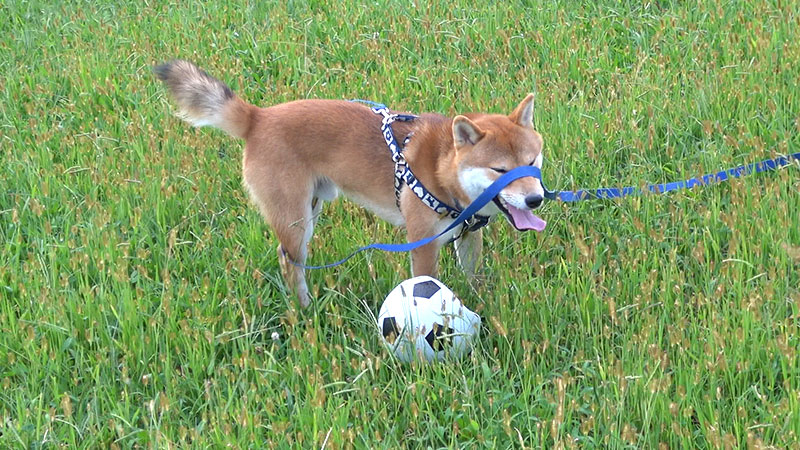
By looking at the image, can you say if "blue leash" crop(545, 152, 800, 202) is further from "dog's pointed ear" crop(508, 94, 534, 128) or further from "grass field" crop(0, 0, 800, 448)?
"dog's pointed ear" crop(508, 94, 534, 128)

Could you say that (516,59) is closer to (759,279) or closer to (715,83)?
(715,83)

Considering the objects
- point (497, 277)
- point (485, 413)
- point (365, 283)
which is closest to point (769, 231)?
point (497, 277)

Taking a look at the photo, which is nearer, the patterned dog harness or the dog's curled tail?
the patterned dog harness

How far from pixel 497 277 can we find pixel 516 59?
314 cm

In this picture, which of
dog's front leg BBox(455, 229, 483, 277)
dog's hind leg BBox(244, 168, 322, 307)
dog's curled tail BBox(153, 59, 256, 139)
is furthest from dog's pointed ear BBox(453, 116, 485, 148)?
dog's curled tail BBox(153, 59, 256, 139)

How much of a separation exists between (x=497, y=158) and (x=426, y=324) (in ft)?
3.13

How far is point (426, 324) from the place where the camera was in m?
4.03

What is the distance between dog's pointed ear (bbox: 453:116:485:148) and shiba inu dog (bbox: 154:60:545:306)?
0.01 m

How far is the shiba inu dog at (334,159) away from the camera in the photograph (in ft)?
15.0

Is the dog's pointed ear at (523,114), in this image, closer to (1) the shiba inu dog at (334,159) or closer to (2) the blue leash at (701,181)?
(1) the shiba inu dog at (334,159)

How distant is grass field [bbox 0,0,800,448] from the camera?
11.9ft

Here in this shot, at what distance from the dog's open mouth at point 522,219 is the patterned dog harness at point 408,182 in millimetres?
264

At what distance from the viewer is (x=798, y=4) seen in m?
7.21

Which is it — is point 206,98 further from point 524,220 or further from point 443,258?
point 524,220
